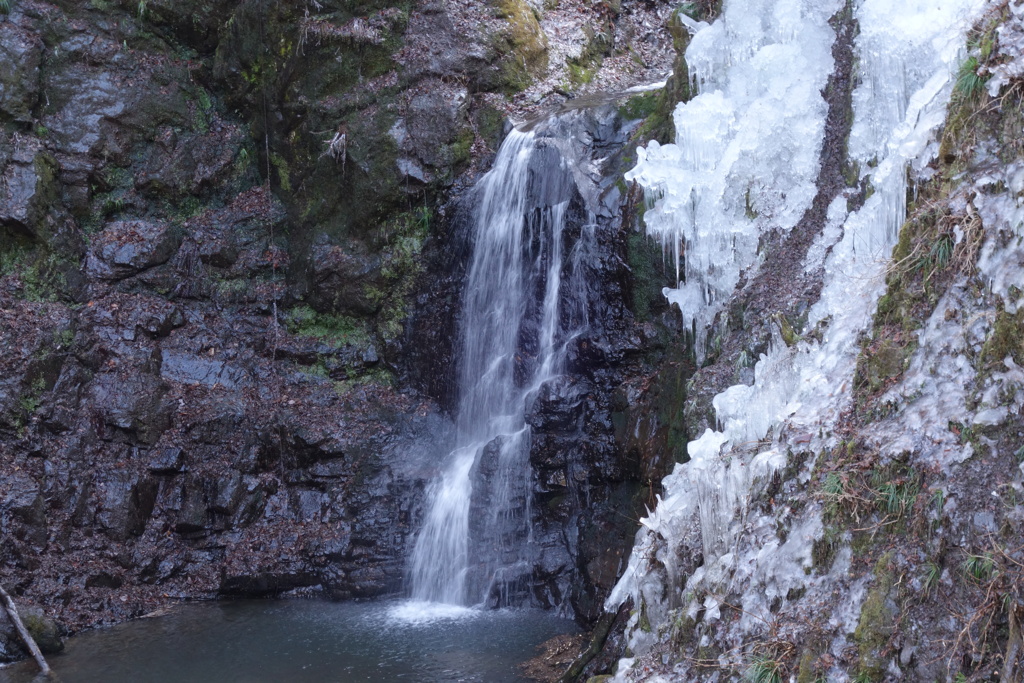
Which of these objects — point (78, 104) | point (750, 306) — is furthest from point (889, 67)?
point (78, 104)

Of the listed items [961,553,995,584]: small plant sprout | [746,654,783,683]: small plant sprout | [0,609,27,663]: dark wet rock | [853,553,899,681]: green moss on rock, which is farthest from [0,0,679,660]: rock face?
[961,553,995,584]: small plant sprout

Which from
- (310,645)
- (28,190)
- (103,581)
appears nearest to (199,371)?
(103,581)

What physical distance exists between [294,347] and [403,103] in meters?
3.44

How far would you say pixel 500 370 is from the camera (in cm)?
930

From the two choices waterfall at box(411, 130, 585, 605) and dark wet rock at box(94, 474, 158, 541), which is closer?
waterfall at box(411, 130, 585, 605)

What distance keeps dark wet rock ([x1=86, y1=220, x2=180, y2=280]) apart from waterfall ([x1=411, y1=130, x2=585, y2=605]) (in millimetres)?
4194

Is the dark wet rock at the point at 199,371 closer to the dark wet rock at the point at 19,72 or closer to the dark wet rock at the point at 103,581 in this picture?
the dark wet rock at the point at 103,581

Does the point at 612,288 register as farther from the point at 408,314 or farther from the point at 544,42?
the point at 544,42

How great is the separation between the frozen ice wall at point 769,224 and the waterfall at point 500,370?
197 centimetres

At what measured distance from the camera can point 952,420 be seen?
3625 millimetres

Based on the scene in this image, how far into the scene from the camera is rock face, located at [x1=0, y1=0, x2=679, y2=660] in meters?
8.38

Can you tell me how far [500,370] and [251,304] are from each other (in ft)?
12.9

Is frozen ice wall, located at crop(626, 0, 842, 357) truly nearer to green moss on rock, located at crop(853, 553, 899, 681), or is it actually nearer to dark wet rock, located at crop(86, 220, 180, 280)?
green moss on rock, located at crop(853, 553, 899, 681)

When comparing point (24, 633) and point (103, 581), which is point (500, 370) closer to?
point (103, 581)
